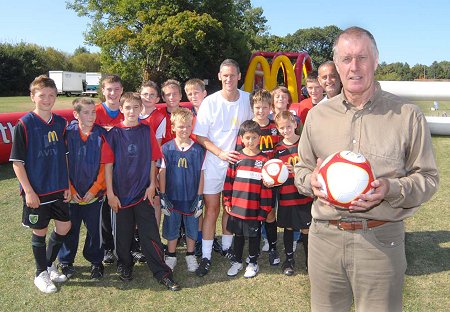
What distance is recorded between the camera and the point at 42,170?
3924 millimetres

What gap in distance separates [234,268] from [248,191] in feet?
2.95

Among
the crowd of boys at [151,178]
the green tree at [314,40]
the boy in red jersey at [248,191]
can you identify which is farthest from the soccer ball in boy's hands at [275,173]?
the green tree at [314,40]

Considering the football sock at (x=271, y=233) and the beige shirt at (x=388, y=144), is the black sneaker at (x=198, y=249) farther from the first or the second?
the beige shirt at (x=388, y=144)

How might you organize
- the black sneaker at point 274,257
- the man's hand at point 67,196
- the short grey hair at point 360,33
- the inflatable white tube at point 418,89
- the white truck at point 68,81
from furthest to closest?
1. the white truck at point 68,81
2. the inflatable white tube at point 418,89
3. the black sneaker at point 274,257
4. the man's hand at point 67,196
5. the short grey hair at point 360,33

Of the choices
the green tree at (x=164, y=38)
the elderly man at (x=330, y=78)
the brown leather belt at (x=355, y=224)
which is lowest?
the brown leather belt at (x=355, y=224)

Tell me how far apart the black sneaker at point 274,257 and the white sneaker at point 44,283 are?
7.60 feet

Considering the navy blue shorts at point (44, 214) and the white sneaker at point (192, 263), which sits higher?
the navy blue shorts at point (44, 214)

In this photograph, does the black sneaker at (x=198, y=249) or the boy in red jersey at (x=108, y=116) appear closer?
the boy in red jersey at (x=108, y=116)

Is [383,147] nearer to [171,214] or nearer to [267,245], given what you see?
[171,214]

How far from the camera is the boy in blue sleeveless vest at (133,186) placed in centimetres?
411

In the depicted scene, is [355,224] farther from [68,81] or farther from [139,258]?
[68,81]

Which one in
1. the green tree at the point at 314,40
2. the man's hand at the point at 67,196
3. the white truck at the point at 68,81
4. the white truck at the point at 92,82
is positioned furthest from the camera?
the green tree at the point at 314,40

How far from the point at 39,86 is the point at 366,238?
3280mm

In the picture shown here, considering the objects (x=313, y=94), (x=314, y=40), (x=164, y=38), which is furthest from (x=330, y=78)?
(x=314, y=40)
